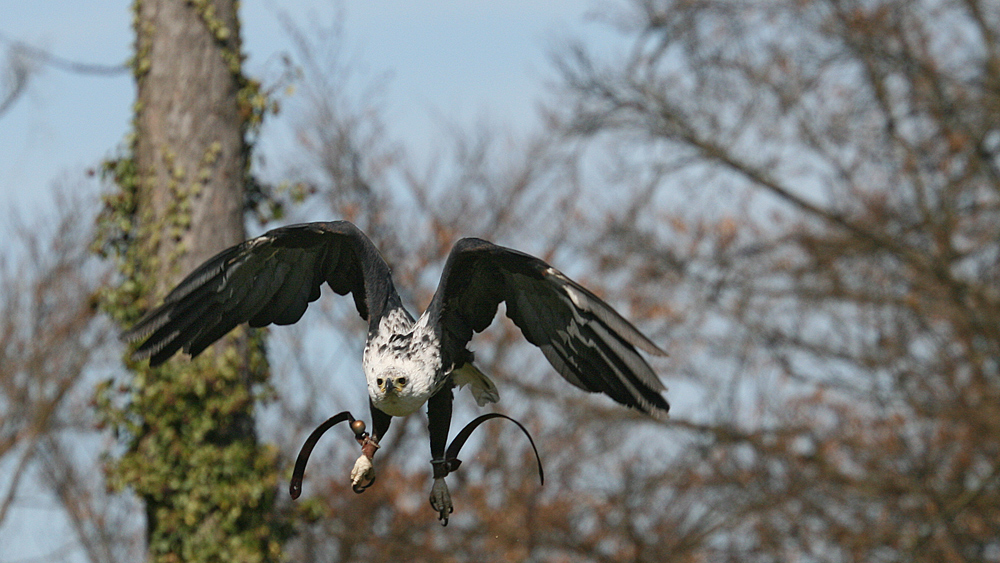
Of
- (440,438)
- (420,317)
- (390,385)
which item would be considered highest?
(420,317)

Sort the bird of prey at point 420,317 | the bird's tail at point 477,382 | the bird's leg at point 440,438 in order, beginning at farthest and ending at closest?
the bird's tail at point 477,382
the bird's leg at point 440,438
the bird of prey at point 420,317

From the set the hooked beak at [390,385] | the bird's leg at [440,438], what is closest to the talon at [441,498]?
the bird's leg at [440,438]

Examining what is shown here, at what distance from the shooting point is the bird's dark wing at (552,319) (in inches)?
148

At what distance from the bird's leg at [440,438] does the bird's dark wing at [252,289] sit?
1.81ft

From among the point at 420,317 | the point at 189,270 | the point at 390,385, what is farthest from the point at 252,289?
the point at 189,270

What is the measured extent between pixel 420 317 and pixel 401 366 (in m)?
0.27

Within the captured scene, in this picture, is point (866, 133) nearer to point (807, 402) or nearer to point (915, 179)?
point (915, 179)

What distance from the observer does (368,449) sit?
352 cm

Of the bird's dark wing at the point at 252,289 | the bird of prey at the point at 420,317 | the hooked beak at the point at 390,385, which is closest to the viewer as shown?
the hooked beak at the point at 390,385

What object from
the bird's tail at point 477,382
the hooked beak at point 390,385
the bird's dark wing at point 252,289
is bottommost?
the bird's tail at point 477,382

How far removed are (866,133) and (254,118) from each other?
8416 millimetres

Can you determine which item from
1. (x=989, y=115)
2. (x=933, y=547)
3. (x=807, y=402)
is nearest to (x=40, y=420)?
(x=807, y=402)

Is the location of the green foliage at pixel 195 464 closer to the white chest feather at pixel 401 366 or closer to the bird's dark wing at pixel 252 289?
the bird's dark wing at pixel 252 289

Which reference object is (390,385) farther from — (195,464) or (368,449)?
(195,464)
